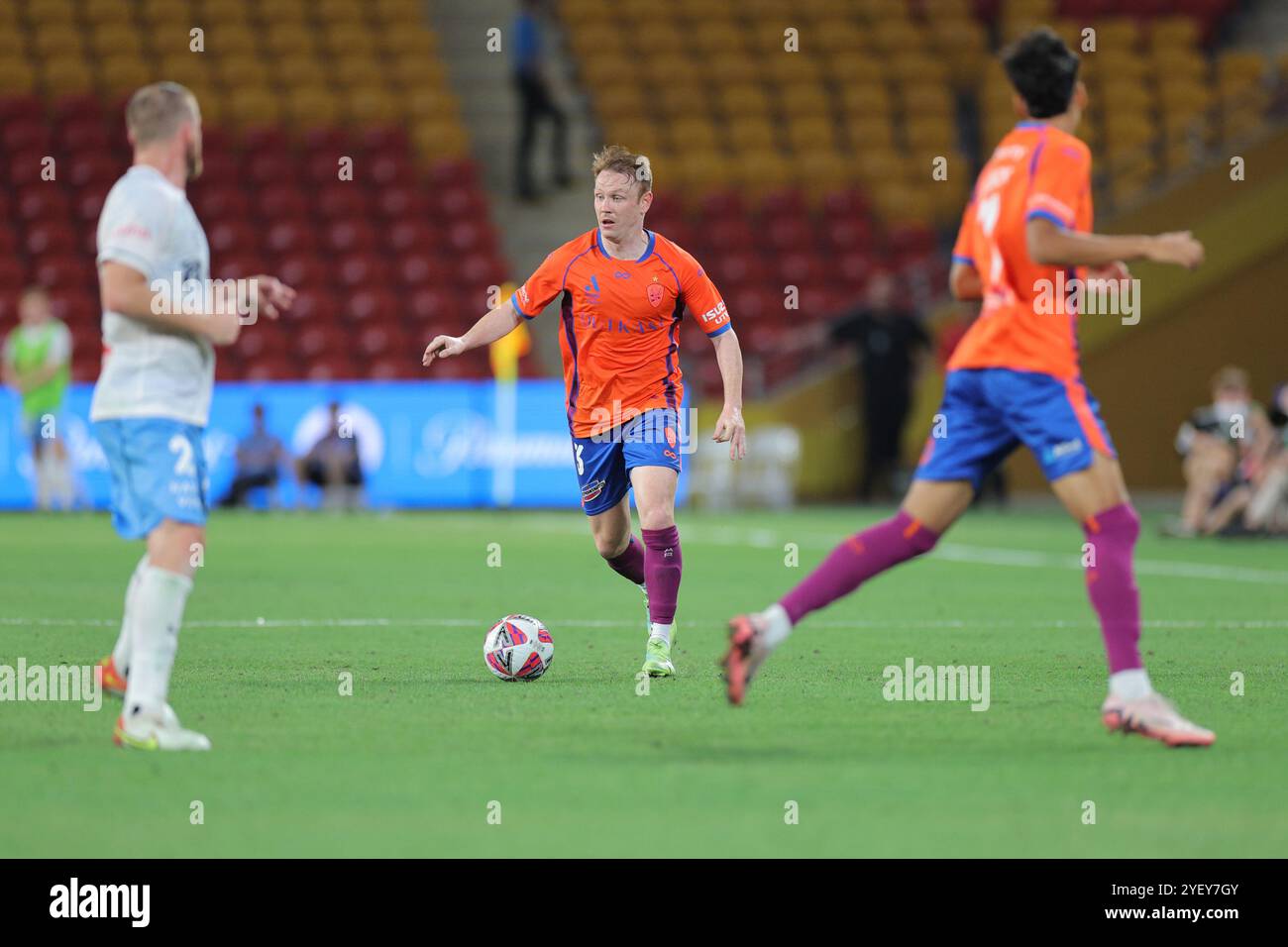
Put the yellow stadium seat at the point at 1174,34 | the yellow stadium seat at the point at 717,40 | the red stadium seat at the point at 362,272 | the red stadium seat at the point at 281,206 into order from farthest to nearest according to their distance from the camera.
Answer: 1. the yellow stadium seat at the point at 1174,34
2. the yellow stadium seat at the point at 717,40
3. the red stadium seat at the point at 281,206
4. the red stadium seat at the point at 362,272

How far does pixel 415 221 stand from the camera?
27.0 m

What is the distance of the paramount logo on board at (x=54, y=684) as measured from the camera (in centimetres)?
737

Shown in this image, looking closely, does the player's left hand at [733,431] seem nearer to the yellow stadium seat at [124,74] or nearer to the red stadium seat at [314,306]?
the red stadium seat at [314,306]

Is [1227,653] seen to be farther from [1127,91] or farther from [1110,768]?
[1127,91]

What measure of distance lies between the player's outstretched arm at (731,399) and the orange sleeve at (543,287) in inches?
29.8

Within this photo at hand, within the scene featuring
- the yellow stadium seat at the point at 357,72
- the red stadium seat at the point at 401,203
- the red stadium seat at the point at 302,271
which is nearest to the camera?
the red stadium seat at the point at 302,271

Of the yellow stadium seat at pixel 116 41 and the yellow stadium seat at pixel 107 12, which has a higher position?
the yellow stadium seat at pixel 107 12

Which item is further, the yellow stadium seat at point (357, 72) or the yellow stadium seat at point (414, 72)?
the yellow stadium seat at point (414, 72)

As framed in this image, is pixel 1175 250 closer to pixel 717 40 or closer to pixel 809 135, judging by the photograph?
pixel 809 135

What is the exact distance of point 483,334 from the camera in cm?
834

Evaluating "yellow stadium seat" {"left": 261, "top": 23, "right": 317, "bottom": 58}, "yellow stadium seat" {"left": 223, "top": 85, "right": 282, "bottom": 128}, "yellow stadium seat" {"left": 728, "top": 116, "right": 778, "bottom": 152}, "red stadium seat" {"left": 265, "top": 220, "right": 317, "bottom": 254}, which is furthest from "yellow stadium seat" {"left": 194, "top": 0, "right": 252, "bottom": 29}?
"yellow stadium seat" {"left": 728, "top": 116, "right": 778, "bottom": 152}

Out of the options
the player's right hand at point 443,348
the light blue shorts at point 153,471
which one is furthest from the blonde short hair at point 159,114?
the player's right hand at point 443,348

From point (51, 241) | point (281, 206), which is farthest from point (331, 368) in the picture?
point (51, 241)
